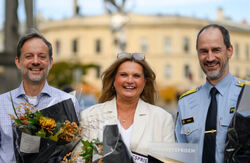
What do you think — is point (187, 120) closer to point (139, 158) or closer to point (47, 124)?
point (139, 158)

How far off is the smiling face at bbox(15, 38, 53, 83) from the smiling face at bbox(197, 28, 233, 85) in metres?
1.32

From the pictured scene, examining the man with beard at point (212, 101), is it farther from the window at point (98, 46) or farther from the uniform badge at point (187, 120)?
the window at point (98, 46)

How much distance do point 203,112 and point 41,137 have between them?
4.42 ft

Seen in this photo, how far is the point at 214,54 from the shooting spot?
3672 mm

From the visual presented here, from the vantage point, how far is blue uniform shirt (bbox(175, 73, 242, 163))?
3.54m

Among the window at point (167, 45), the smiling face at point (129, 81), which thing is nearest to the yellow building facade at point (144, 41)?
the window at point (167, 45)

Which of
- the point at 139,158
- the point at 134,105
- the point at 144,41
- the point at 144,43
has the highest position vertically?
the point at 144,41

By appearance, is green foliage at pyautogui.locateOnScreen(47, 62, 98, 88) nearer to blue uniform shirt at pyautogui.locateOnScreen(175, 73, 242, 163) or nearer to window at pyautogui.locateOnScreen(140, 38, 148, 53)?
window at pyautogui.locateOnScreen(140, 38, 148, 53)

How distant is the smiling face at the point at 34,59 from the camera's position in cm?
376

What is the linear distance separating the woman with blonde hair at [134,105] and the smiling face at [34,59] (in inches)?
19.8

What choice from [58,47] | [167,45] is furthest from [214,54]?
[58,47]

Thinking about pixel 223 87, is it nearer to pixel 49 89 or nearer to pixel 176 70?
pixel 49 89

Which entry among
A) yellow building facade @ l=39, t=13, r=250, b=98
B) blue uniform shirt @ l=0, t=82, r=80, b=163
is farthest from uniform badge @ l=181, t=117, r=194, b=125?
yellow building facade @ l=39, t=13, r=250, b=98

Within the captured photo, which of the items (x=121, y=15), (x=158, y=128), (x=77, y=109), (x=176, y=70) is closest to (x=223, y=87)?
(x=158, y=128)
